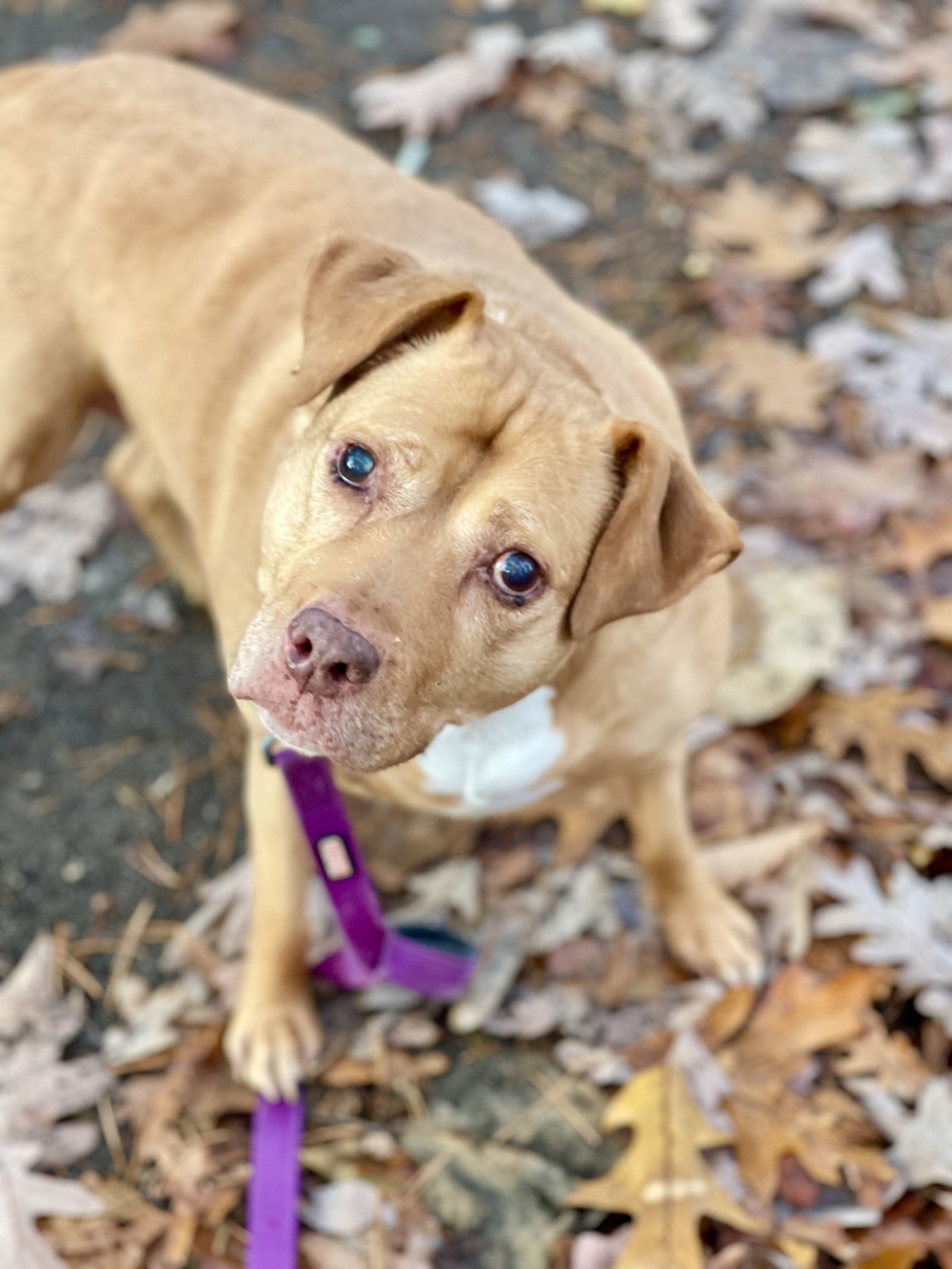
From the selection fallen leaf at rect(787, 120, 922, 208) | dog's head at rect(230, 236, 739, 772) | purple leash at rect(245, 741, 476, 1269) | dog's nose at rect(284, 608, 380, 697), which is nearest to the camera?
dog's nose at rect(284, 608, 380, 697)

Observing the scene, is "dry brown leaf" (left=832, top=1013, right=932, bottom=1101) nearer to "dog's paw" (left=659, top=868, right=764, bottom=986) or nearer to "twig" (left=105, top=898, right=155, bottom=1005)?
"dog's paw" (left=659, top=868, right=764, bottom=986)

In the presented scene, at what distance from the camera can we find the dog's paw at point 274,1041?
322 centimetres

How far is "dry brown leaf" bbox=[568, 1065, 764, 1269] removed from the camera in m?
2.87

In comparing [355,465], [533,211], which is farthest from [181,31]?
[355,465]

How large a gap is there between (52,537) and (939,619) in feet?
10.3

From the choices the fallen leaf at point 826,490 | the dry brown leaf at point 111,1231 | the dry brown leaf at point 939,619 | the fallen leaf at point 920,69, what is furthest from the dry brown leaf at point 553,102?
the dry brown leaf at point 111,1231

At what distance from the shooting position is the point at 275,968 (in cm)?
328

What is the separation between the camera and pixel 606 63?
18.0ft

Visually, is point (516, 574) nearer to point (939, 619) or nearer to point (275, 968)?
point (275, 968)

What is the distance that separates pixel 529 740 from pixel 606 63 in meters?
4.04

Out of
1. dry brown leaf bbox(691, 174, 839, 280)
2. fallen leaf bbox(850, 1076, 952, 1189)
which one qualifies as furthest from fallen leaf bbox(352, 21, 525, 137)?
fallen leaf bbox(850, 1076, 952, 1189)

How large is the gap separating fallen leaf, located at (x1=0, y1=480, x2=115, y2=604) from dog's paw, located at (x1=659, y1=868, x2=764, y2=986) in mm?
2411

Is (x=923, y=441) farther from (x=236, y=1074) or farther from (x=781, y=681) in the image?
(x=236, y=1074)

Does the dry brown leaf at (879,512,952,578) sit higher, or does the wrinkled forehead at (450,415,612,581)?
the wrinkled forehead at (450,415,612,581)
